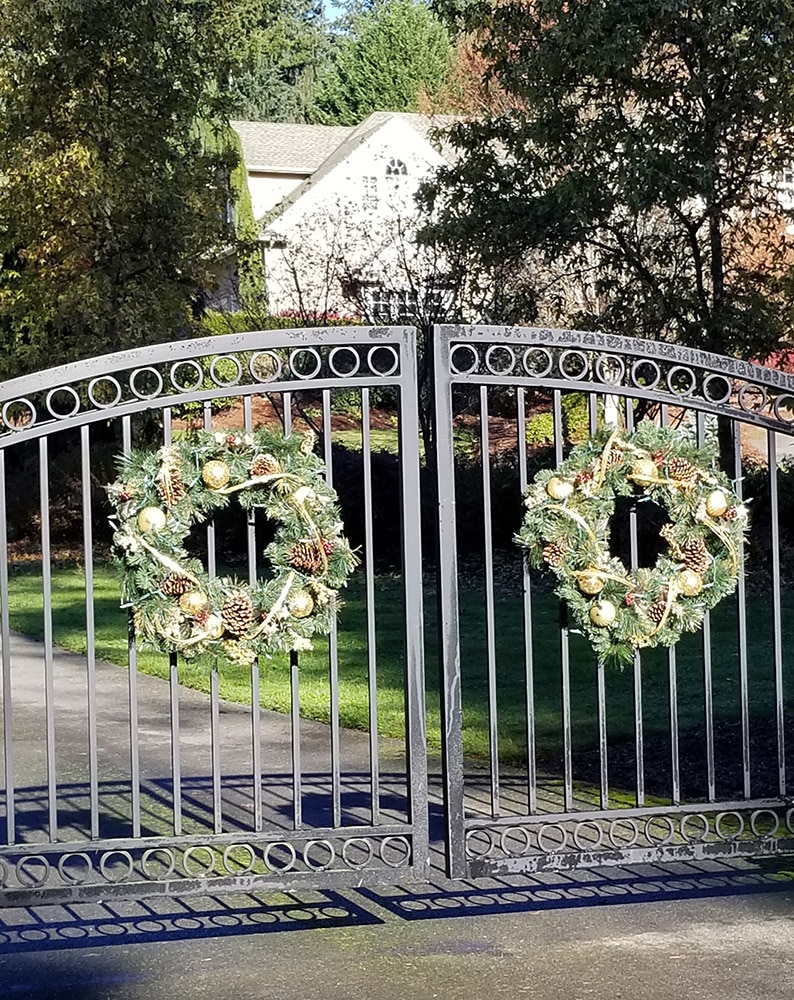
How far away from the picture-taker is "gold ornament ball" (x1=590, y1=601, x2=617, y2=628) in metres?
5.28

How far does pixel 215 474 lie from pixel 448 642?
3.44 ft

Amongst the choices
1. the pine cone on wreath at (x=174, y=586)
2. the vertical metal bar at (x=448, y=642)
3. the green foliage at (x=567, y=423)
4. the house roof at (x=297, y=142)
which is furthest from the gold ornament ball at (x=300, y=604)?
the house roof at (x=297, y=142)

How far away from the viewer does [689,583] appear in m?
5.35

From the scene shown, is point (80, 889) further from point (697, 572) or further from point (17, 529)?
point (17, 529)

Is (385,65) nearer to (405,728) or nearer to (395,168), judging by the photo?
(395,168)

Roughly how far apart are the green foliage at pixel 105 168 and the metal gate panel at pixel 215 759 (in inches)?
446

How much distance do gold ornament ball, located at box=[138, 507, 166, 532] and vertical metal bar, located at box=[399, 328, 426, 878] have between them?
0.89 meters

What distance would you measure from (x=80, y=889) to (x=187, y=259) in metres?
15.9

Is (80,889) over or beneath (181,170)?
beneath

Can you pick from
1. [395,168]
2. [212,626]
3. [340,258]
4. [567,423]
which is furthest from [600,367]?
[395,168]

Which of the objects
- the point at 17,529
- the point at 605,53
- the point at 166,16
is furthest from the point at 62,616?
the point at 166,16

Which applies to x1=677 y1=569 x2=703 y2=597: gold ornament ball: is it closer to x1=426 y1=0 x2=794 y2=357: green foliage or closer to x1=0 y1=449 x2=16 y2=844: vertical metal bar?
x1=0 y1=449 x2=16 y2=844: vertical metal bar

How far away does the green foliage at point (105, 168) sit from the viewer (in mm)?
18859

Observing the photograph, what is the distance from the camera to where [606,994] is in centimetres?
449
